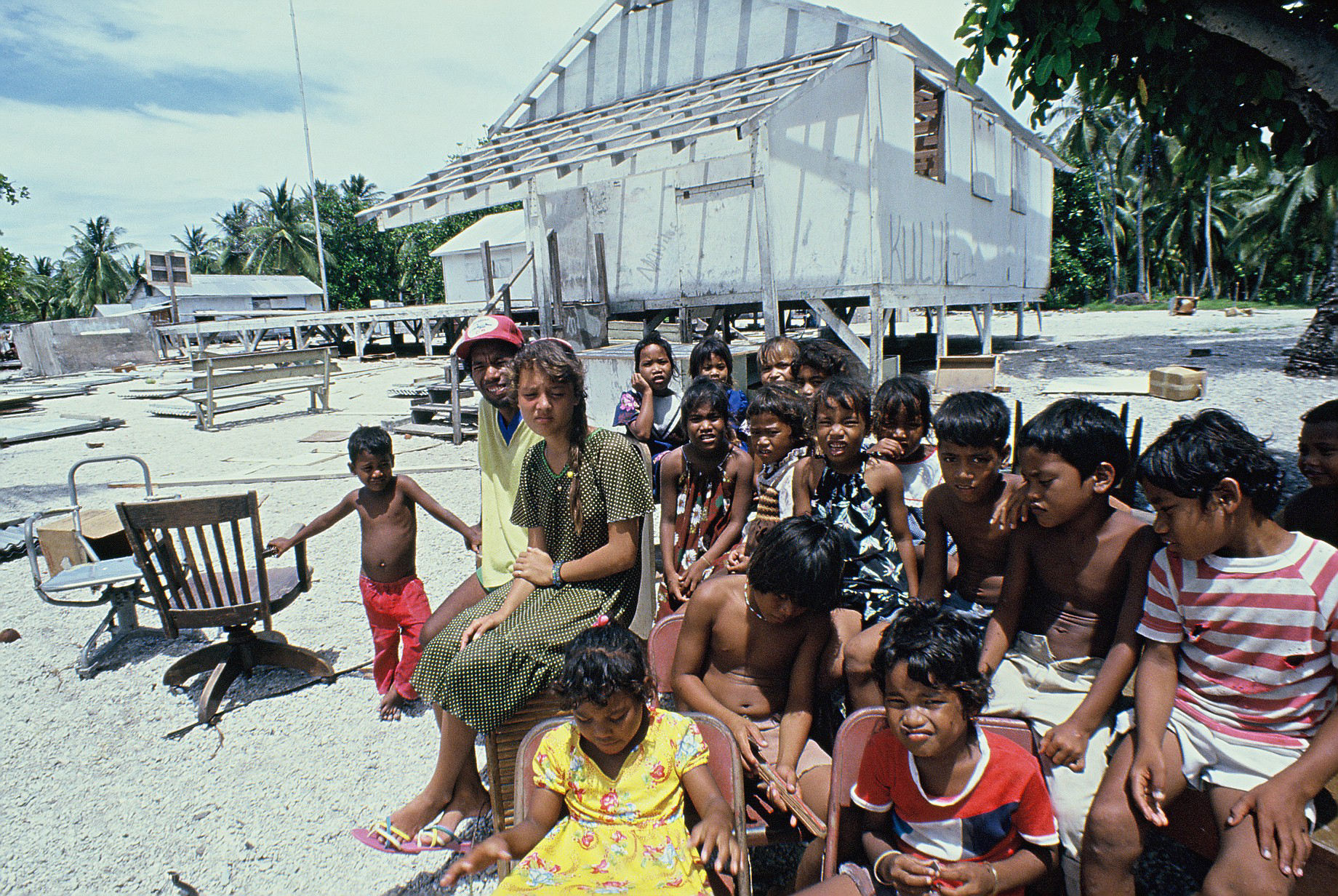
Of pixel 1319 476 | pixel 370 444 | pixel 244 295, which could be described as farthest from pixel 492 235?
pixel 1319 476

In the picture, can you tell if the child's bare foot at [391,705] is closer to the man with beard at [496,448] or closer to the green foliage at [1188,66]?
the man with beard at [496,448]

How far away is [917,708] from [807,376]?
286cm

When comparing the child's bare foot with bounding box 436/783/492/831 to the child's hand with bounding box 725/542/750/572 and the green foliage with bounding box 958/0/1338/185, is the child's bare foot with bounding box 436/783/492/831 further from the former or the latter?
the green foliage with bounding box 958/0/1338/185

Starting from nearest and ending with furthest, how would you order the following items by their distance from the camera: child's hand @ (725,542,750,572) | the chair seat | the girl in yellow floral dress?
the girl in yellow floral dress
child's hand @ (725,542,750,572)
the chair seat

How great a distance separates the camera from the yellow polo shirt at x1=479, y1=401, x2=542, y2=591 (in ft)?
10.1

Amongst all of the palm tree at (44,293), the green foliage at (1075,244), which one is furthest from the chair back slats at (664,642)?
the palm tree at (44,293)

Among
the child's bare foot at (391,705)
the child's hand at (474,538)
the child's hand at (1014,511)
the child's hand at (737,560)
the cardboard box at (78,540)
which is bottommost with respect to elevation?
the child's bare foot at (391,705)

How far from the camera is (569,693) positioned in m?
1.94

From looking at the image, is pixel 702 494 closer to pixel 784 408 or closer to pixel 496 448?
pixel 784 408

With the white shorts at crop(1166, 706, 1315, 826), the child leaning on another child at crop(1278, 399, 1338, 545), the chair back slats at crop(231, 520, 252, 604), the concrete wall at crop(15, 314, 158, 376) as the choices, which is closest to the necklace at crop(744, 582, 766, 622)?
the white shorts at crop(1166, 706, 1315, 826)

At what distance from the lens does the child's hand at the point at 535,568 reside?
263 cm

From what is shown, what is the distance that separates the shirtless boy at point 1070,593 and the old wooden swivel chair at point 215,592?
3319 millimetres

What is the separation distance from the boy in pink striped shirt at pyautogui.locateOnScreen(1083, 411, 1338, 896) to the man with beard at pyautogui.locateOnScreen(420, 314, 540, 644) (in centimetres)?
221

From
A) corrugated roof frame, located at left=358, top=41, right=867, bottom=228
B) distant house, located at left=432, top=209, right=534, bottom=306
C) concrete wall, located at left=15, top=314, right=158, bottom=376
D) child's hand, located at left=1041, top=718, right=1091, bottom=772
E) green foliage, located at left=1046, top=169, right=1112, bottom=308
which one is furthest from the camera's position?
green foliage, located at left=1046, top=169, right=1112, bottom=308
